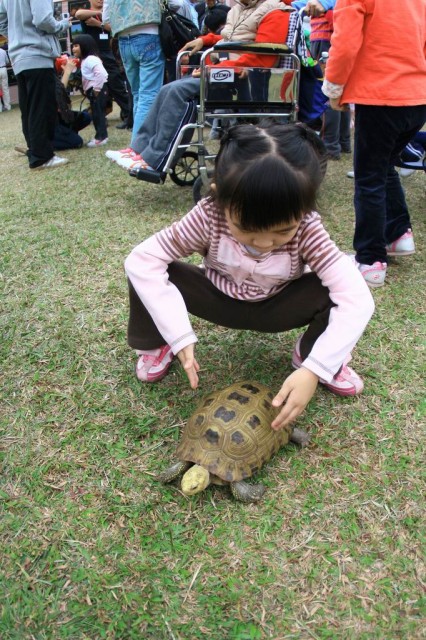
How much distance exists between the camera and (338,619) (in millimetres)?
1158

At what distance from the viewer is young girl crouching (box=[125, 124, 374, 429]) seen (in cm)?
129

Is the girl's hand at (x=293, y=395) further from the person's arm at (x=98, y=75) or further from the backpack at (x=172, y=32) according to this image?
the person's arm at (x=98, y=75)

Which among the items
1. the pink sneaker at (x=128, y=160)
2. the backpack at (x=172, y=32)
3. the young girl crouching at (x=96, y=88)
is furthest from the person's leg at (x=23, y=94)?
the pink sneaker at (x=128, y=160)

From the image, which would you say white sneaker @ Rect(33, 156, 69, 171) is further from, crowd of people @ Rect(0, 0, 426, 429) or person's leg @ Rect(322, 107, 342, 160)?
person's leg @ Rect(322, 107, 342, 160)

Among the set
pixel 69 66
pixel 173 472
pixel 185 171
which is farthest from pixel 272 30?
pixel 69 66

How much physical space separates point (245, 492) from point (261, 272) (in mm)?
687

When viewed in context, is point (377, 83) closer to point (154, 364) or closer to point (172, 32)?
point (154, 364)

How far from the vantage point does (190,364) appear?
1491mm

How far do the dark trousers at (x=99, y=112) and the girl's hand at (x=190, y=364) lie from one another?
5760 millimetres

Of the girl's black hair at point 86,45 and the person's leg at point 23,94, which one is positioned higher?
the girl's black hair at point 86,45

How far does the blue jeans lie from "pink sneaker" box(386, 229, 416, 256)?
95.2 inches

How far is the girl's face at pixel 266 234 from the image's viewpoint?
1324 mm

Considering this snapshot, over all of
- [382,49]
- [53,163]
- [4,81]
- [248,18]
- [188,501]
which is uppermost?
[248,18]

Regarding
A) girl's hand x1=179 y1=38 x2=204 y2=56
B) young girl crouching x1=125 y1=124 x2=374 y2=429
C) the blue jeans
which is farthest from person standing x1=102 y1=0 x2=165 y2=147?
young girl crouching x1=125 y1=124 x2=374 y2=429
